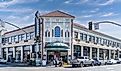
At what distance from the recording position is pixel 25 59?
5754mm

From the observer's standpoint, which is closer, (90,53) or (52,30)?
(90,53)

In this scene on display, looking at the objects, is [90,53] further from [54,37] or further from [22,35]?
[54,37]

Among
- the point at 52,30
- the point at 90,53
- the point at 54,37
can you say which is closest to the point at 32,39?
the point at 90,53

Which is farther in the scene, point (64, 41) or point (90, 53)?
point (64, 41)

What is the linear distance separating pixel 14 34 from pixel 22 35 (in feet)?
2.45

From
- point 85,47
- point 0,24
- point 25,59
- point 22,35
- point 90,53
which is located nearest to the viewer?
point 0,24

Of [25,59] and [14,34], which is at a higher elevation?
[14,34]

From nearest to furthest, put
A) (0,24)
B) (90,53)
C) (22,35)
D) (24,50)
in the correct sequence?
(0,24) → (90,53) → (22,35) → (24,50)

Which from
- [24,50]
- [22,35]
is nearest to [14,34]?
[22,35]

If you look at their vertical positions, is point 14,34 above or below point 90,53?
above

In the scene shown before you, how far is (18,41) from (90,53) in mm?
1221

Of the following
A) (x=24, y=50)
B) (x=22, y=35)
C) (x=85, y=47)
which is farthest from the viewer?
(x=24, y=50)

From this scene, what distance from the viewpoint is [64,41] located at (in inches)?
637

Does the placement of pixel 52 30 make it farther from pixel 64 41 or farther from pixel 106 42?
pixel 106 42
